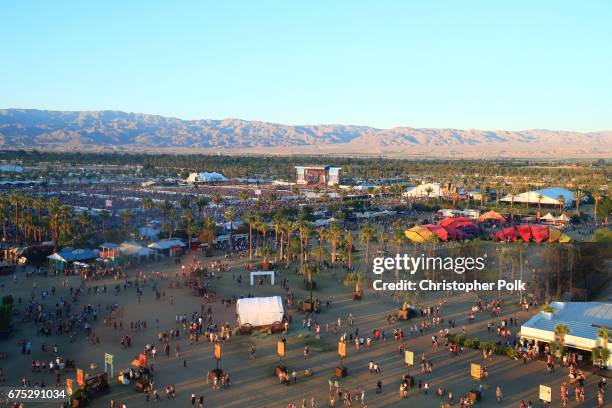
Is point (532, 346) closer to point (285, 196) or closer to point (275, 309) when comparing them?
point (275, 309)

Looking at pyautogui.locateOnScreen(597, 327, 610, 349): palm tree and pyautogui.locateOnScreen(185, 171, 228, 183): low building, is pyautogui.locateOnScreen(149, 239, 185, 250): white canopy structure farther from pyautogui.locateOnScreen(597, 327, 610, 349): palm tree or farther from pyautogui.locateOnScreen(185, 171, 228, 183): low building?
pyautogui.locateOnScreen(185, 171, 228, 183): low building

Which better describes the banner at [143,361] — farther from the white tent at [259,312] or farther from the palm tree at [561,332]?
the palm tree at [561,332]

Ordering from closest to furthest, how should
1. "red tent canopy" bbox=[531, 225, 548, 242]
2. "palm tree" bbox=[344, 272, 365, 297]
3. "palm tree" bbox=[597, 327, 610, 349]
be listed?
"palm tree" bbox=[597, 327, 610, 349]
"palm tree" bbox=[344, 272, 365, 297]
"red tent canopy" bbox=[531, 225, 548, 242]

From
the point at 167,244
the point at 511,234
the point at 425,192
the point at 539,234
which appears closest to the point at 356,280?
the point at 167,244

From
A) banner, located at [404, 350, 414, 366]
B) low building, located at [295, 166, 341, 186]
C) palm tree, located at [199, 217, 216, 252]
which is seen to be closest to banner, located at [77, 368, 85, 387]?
banner, located at [404, 350, 414, 366]

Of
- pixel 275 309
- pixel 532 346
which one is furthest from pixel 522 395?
pixel 275 309

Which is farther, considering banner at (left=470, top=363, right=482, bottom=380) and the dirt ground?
banner at (left=470, top=363, right=482, bottom=380)
